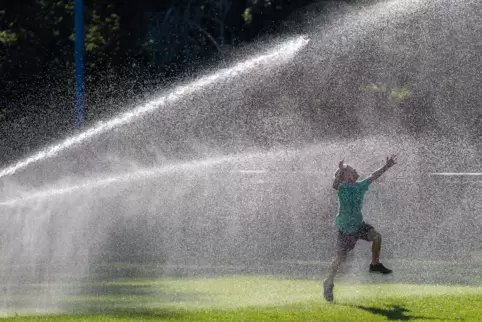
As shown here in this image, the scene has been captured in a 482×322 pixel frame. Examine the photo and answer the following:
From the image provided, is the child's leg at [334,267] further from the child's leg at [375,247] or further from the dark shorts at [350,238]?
the child's leg at [375,247]

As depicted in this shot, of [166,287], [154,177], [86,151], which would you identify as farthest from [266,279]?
[154,177]

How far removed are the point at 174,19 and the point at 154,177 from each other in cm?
800

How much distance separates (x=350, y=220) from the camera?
12.9m

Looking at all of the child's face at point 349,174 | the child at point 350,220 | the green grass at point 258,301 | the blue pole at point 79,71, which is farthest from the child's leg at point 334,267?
the blue pole at point 79,71

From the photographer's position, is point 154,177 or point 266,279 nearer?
point 266,279

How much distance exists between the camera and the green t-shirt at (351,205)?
1289cm

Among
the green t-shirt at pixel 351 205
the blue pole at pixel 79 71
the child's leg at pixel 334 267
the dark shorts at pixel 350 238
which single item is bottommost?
the child's leg at pixel 334 267

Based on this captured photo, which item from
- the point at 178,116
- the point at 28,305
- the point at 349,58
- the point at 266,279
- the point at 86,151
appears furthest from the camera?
the point at 349,58

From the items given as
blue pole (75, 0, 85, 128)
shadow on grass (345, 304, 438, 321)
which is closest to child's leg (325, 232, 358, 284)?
shadow on grass (345, 304, 438, 321)

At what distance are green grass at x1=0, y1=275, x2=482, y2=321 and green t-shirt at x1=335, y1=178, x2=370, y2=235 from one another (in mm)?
686

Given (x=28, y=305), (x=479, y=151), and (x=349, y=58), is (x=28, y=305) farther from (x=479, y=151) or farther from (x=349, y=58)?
(x=479, y=151)

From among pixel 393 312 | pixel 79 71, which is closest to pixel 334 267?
pixel 393 312

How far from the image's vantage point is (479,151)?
89.4 feet

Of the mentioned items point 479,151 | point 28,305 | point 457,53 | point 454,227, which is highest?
point 457,53
